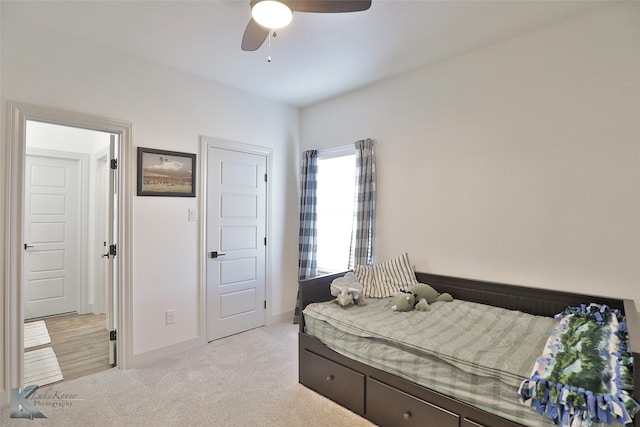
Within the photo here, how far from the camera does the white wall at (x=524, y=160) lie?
2109 millimetres

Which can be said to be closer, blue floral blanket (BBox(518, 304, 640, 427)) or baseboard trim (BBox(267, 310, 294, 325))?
blue floral blanket (BBox(518, 304, 640, 427))

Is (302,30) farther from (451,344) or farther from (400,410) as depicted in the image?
(400,410)

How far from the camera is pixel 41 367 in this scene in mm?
2754

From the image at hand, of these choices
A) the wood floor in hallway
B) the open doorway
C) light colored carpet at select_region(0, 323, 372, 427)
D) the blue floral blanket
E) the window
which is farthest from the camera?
the open doorway

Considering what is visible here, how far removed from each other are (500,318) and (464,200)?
3.23 ft

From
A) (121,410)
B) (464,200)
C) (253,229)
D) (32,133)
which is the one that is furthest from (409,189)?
(32,133)

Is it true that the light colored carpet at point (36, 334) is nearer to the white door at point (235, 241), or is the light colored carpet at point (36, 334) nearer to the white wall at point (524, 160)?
the white door at point (235, 241)

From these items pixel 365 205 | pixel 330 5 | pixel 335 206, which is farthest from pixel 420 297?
pixel 330 5

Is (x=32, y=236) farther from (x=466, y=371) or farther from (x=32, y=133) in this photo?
(x=466, y=371)

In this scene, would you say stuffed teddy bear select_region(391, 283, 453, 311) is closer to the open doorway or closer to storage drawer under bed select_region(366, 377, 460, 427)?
storage drawer under bed select_region(366, 377, 460, 427)

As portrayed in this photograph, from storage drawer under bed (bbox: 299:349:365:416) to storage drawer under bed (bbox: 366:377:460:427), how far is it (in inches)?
3.2

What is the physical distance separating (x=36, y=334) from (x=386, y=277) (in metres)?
3.79

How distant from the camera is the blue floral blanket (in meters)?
1.22

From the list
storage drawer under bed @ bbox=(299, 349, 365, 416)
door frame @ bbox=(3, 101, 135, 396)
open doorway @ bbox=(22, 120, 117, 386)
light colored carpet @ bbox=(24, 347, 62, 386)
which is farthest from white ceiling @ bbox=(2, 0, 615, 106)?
light colored carpet @ bbox=(24, 347, 62, 386)
